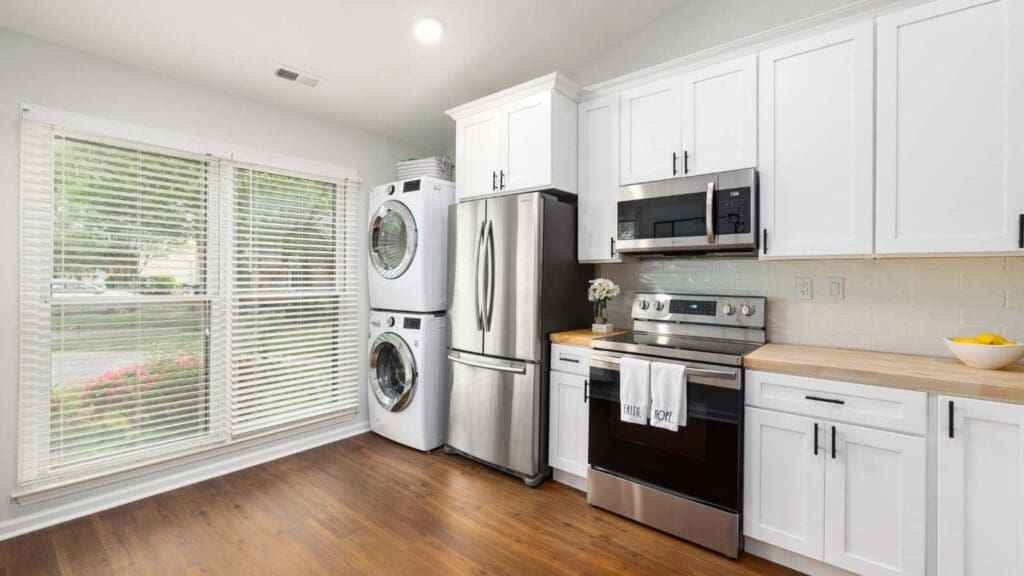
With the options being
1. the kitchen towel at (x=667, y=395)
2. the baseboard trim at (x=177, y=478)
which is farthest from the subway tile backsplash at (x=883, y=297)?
the baseboard trim at (x=177, y=478)

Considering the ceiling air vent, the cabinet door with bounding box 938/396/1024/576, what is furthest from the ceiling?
the cabinet door with bounding box 938/396/1024/576

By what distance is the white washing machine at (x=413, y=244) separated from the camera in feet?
10.9

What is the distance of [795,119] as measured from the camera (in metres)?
2.17

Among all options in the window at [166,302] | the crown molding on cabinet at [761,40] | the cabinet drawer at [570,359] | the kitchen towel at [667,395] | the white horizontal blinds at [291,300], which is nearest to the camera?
the crown molding on cabinet at [761,40]

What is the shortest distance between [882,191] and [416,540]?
8.85 feet

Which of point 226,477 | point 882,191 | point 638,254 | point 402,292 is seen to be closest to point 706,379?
point 638,254

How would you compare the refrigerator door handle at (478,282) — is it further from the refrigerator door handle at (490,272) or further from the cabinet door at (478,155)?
the cabinet door at (478,155)

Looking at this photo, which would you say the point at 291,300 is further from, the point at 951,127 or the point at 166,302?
the point at 951,127

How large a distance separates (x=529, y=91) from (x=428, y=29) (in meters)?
0.71

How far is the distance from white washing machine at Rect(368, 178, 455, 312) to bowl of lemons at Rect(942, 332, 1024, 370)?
9.32 feet

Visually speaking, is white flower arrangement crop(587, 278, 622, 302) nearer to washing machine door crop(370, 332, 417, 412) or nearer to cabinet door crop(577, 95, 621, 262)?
cabinet door crop(577, 95, 621, 262)

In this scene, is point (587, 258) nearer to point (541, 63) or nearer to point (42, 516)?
point (541, 63)

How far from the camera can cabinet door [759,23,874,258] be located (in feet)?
6.63

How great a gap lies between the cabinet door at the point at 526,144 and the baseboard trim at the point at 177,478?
2376 mm
